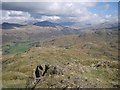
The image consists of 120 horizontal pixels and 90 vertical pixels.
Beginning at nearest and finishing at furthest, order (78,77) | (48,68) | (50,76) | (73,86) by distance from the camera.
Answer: (73,86)
(78,77)
(50,76)
(48,68)

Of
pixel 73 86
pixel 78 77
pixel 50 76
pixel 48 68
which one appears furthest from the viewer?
pixel 48 68

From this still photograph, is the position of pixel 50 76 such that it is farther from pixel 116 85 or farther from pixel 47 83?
pixel 116 85

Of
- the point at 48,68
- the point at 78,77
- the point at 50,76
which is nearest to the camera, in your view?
the point at 78,77

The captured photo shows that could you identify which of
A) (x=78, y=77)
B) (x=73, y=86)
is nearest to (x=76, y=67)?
(x=78, y=77)

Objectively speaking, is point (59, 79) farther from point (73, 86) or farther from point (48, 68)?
point (48, 68)

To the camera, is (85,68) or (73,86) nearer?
(73,86)

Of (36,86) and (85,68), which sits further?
(85,68)

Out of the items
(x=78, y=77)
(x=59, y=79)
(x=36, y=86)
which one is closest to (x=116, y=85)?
(x=78, y=77)

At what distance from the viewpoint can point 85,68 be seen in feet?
220

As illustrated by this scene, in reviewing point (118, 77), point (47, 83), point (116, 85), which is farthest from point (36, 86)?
point (118, 77)

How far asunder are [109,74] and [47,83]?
20.3 meters

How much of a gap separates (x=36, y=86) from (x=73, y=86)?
378 inches

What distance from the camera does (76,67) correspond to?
219 ft

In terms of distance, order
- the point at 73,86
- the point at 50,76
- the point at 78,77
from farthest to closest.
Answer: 1. the point at 50,76
2. the point at 78,77
3. the point at 73,86
